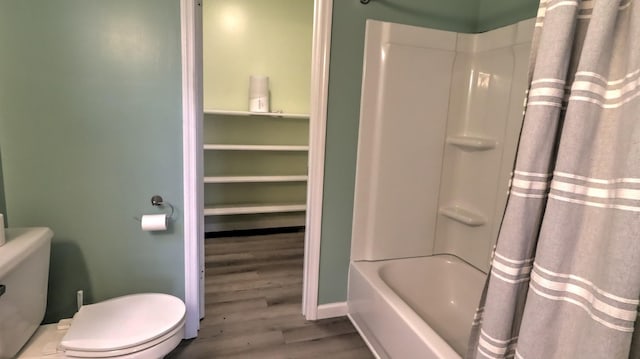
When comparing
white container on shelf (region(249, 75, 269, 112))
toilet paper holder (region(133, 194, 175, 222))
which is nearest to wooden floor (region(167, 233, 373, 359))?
toilet paper holder (region(133, 194, 175, 222))

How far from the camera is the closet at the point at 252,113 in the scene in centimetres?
343

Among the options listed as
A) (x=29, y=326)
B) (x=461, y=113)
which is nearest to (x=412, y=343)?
(x=461, y=113)

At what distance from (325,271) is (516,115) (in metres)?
1.47

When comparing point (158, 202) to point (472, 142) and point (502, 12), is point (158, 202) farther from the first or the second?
point (502, 12)

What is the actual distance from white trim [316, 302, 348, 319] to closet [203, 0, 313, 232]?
4.93ft

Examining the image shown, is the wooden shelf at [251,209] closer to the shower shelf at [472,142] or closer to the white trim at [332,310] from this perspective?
the white trim at [332,310]

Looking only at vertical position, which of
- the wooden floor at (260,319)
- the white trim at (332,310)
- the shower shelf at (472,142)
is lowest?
the wooden floor at (260,319)

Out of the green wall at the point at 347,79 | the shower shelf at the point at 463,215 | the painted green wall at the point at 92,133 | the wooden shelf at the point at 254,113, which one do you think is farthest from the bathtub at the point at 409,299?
the wooden shelf at the point at 254,113

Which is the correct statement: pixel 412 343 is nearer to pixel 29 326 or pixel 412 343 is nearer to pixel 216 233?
pixel 29 326

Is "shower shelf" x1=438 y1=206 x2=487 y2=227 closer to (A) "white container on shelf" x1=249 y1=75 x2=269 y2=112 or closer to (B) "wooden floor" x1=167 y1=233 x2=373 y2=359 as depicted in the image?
(B) "wooden floor" x1=167 y1=233 x2=373 y2=359

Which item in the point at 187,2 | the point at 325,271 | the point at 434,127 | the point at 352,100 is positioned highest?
the point at 187,2

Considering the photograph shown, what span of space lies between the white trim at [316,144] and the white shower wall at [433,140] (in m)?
0.25

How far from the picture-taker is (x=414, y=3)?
2.05 m

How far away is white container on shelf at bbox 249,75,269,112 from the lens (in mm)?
3453
